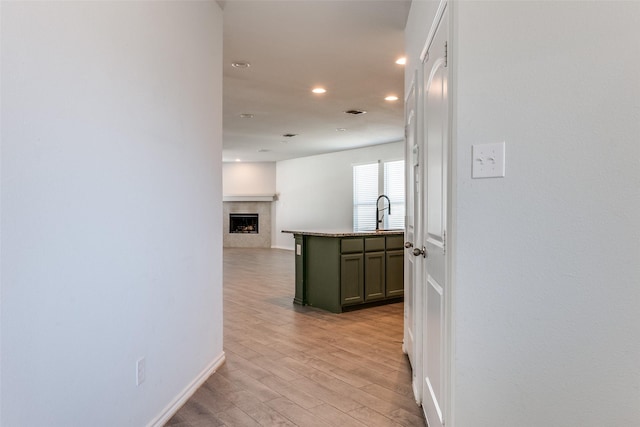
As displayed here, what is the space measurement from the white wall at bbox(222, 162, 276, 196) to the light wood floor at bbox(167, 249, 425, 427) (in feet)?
25.3

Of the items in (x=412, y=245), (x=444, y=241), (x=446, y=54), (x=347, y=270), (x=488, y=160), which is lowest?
(x=347, y=270)

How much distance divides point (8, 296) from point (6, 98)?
582mm

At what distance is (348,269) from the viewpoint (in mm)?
4797

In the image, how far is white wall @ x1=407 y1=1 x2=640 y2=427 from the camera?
1.30 meters

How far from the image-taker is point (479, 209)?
154 cm

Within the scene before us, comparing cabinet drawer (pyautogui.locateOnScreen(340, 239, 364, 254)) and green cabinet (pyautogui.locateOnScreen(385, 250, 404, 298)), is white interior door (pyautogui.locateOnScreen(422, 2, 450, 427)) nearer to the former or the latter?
cabinet drawer (pyautogui.locateOnScreen(340, 239, 364, 254))

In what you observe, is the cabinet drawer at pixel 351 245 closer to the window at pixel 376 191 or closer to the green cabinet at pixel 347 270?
the green cabinet at pixel 347 270

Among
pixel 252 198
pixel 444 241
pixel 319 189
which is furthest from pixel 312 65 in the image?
pixel 252 198

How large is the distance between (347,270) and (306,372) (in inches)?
73.9

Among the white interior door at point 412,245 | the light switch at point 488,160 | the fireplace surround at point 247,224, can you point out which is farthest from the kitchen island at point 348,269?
the fireplace surround at point 247,224

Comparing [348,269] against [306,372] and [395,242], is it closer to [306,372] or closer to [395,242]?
[395,242]

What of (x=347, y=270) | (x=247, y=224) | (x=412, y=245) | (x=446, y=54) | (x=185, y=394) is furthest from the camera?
(x=247, y=224)

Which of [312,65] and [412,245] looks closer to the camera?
[412,245]

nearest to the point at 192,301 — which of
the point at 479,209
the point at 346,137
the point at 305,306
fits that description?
the point at 479,209
